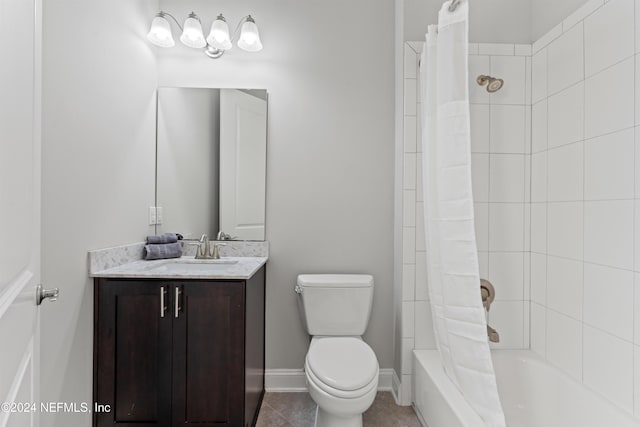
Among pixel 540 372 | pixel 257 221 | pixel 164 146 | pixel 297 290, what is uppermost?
pixel 164 146

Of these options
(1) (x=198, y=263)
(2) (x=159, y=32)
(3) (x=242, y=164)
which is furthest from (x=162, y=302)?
(2) (x=159, y=32)

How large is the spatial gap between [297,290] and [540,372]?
4.41ft

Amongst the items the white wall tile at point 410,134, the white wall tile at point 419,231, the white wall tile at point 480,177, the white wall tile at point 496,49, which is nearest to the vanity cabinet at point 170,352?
the white wall tile at point 419,231

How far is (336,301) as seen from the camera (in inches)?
83.8

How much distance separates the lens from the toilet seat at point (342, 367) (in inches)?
63.1

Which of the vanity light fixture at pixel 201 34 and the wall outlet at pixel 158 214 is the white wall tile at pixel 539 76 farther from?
the wall outlet at pixel 158 214

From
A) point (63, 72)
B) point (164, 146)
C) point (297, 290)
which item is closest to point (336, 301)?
point (297, 290)

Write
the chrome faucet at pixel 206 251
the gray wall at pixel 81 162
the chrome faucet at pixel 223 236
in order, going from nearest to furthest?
the gray wall at pixel 81 162, the chrome faucet at pixel 206 251, the chrome faucet at pixel 223 236

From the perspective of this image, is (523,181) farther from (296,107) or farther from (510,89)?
(296,107)

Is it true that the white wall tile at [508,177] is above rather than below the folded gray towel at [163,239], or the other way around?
above

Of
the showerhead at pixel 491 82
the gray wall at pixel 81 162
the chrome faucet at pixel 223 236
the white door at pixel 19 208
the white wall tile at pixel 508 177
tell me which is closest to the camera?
the white door at pixel 19 208

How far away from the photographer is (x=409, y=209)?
6.98 ft

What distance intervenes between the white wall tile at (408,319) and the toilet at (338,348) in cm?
20

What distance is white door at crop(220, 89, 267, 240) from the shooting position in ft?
7.67
